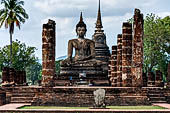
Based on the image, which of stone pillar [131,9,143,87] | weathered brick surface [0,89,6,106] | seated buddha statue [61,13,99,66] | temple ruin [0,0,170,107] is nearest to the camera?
temple ruin [0,0,170,107]

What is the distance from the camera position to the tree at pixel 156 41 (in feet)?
146

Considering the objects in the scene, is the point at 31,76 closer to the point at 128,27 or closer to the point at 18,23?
the point at 18,23

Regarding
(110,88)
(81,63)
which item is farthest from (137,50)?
(81,63)

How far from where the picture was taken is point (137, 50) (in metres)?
20.3

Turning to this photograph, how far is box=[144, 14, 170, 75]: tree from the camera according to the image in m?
44.5

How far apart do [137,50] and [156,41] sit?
82.7ft

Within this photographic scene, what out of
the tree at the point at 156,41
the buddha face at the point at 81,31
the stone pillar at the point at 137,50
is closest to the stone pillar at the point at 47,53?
the stone pillar at the point at 137,50

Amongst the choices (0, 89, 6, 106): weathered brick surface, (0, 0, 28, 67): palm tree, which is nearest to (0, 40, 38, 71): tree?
(0, 0, 28, 67): palm tree

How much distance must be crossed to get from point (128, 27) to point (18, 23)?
22.9m

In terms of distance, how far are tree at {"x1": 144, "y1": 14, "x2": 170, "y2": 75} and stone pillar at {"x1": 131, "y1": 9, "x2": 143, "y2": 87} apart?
962 inches

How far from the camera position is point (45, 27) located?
66.5 feet

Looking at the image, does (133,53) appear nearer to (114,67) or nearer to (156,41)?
(114,67)

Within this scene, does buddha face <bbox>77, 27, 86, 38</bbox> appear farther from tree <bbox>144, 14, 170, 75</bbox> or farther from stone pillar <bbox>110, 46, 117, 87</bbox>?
tree <bbox>144, 14, 170, 75</bbox>

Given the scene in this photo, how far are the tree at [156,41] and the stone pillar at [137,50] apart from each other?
24427mm
